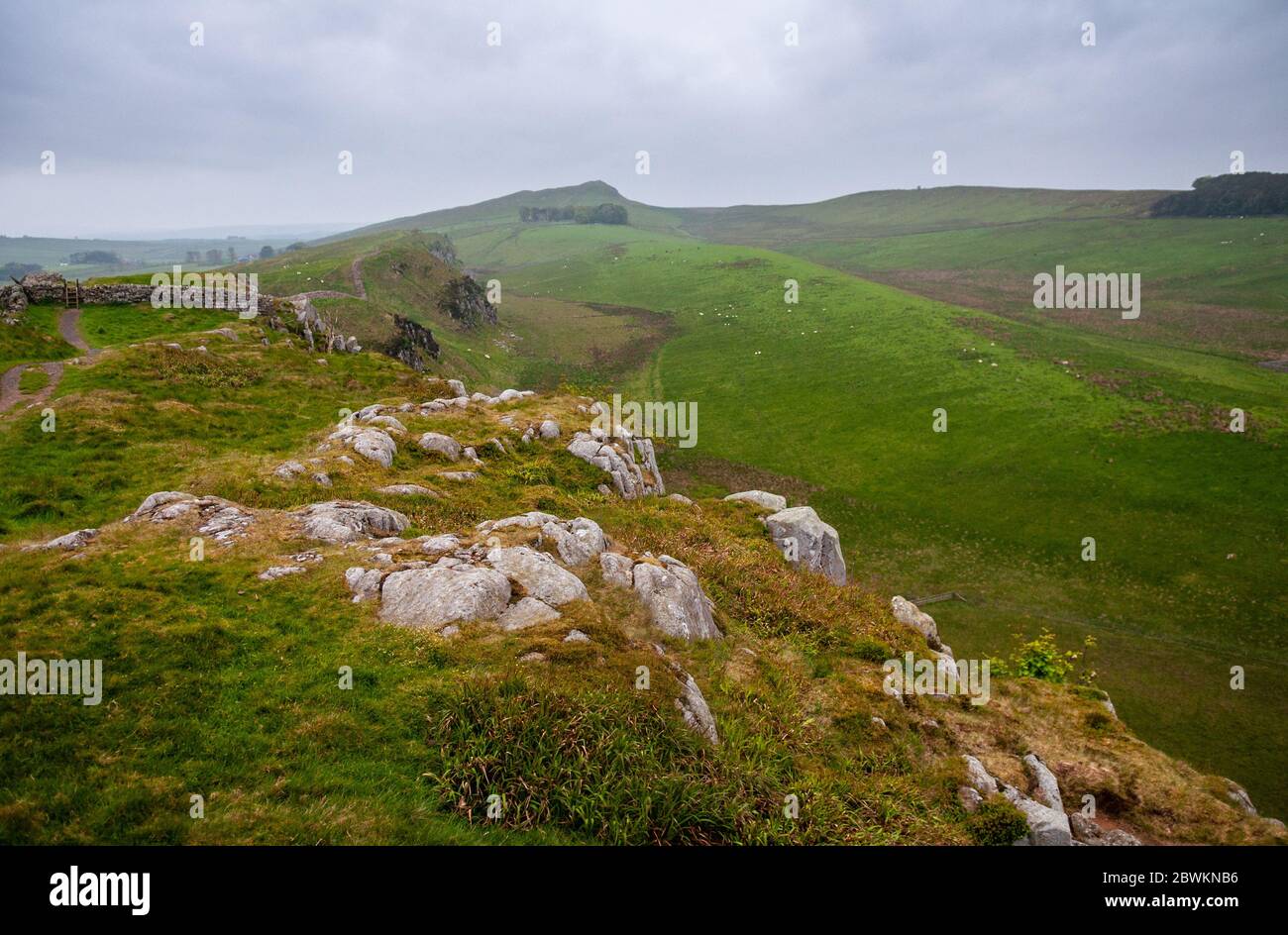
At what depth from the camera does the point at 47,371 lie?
32000mm

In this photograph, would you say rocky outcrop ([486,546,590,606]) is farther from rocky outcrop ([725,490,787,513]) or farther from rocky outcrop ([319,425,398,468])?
rocky outcrop ([725,490,787,513])

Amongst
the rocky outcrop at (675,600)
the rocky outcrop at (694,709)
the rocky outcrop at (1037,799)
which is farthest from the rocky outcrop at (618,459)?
the rocky outcrop at (1037,799)

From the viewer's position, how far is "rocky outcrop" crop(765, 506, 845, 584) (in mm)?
28297

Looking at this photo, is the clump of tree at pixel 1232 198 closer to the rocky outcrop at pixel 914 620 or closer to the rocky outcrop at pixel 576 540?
the rocky outcrop at pixel 914 620

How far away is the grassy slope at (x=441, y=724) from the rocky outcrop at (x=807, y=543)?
6.19m

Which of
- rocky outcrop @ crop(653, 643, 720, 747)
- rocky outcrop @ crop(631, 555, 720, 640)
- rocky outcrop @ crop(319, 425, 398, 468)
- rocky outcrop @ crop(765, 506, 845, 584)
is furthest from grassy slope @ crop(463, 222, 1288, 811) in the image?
rocky outcrop @ crop(319, 425, 398, 468)

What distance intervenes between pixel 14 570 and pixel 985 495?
62.4 m

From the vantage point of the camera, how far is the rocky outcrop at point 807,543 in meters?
28.3

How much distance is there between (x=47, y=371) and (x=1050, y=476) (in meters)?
77.5

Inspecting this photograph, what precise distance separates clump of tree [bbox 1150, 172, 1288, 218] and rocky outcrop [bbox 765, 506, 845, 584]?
22704cm

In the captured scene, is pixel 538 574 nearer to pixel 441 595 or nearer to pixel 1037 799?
pixel 441 595

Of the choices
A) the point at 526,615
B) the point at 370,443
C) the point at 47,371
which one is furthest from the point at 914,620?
the point at 47,371

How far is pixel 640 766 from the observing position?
438 inches
